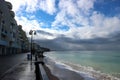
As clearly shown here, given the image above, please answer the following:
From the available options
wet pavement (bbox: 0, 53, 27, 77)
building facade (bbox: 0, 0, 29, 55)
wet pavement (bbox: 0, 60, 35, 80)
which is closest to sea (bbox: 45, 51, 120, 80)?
wet pavement (bbox: 0, 60, 35, 80)

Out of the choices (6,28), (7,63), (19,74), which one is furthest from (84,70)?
(6,28)

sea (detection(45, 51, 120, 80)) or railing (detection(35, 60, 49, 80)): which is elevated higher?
railing (detection(35, 60, 49, 80))

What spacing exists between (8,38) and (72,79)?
55284mm

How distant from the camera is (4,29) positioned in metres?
67.4

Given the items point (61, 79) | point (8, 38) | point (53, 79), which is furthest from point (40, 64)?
point (8, 38)

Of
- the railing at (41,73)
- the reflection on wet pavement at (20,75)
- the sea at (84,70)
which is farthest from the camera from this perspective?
the sea at (84,70)

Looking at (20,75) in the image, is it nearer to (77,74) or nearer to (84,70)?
(77,74)

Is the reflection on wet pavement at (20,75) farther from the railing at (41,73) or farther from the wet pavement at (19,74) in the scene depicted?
the railing at (41,73)

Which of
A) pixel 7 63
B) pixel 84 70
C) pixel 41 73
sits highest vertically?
pixel 41 73

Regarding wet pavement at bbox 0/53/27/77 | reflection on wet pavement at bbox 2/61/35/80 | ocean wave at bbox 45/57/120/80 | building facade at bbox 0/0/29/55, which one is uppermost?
building facade at bbox 0/0/29/55

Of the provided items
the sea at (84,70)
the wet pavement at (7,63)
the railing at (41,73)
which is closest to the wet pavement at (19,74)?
the wet pavement at (7,63)

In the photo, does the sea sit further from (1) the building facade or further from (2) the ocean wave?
(1) the building facade

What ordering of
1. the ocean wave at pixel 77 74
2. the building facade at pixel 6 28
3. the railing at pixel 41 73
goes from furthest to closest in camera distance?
the building facade at pixel 6 28 → the ocean wave at pixel 77 74 → the railing at pixel 41 73

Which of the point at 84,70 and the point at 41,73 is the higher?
the point at 41,73
